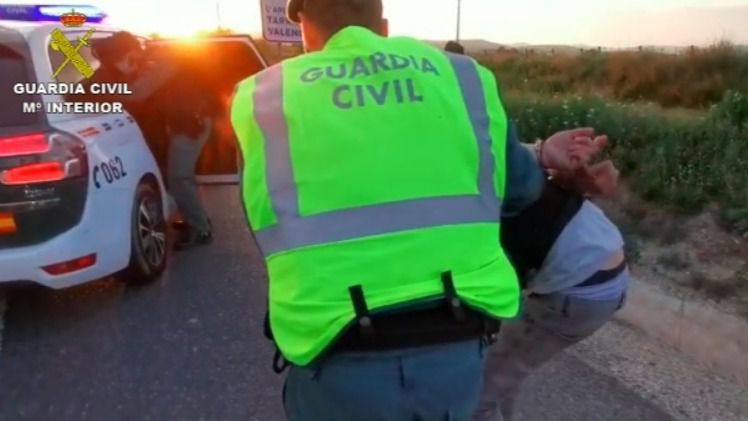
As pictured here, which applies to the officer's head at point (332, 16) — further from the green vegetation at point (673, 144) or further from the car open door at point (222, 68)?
the car open door at point (222, 68)

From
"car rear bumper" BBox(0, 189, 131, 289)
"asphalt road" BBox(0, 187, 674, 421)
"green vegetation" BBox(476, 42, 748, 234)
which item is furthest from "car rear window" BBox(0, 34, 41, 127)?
"green vegetation" BBox(476, 42, 748, 234)

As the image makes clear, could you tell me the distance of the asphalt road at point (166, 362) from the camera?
357 cm

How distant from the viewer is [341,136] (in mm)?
1440

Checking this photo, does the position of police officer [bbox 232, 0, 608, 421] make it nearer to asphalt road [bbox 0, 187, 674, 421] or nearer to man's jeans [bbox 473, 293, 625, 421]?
man's jeans [bbox 473, 293, 625, 421]

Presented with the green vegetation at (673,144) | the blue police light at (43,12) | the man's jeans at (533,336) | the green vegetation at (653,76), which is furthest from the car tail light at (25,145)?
the green vegetation at (653,76)

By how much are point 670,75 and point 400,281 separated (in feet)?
73.1

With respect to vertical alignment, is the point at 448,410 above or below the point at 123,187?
Result: above

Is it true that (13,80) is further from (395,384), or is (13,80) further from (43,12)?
(395,384)

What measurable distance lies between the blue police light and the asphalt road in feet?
5.98

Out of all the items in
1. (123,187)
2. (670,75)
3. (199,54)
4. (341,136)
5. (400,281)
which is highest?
(341,136)

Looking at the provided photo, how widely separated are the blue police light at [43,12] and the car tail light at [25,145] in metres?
1.50

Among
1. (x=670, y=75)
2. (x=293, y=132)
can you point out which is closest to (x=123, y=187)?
(x=293, y=132)

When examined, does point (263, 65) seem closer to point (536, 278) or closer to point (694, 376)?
point (694, 376)

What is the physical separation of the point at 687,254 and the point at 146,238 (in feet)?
10.8
